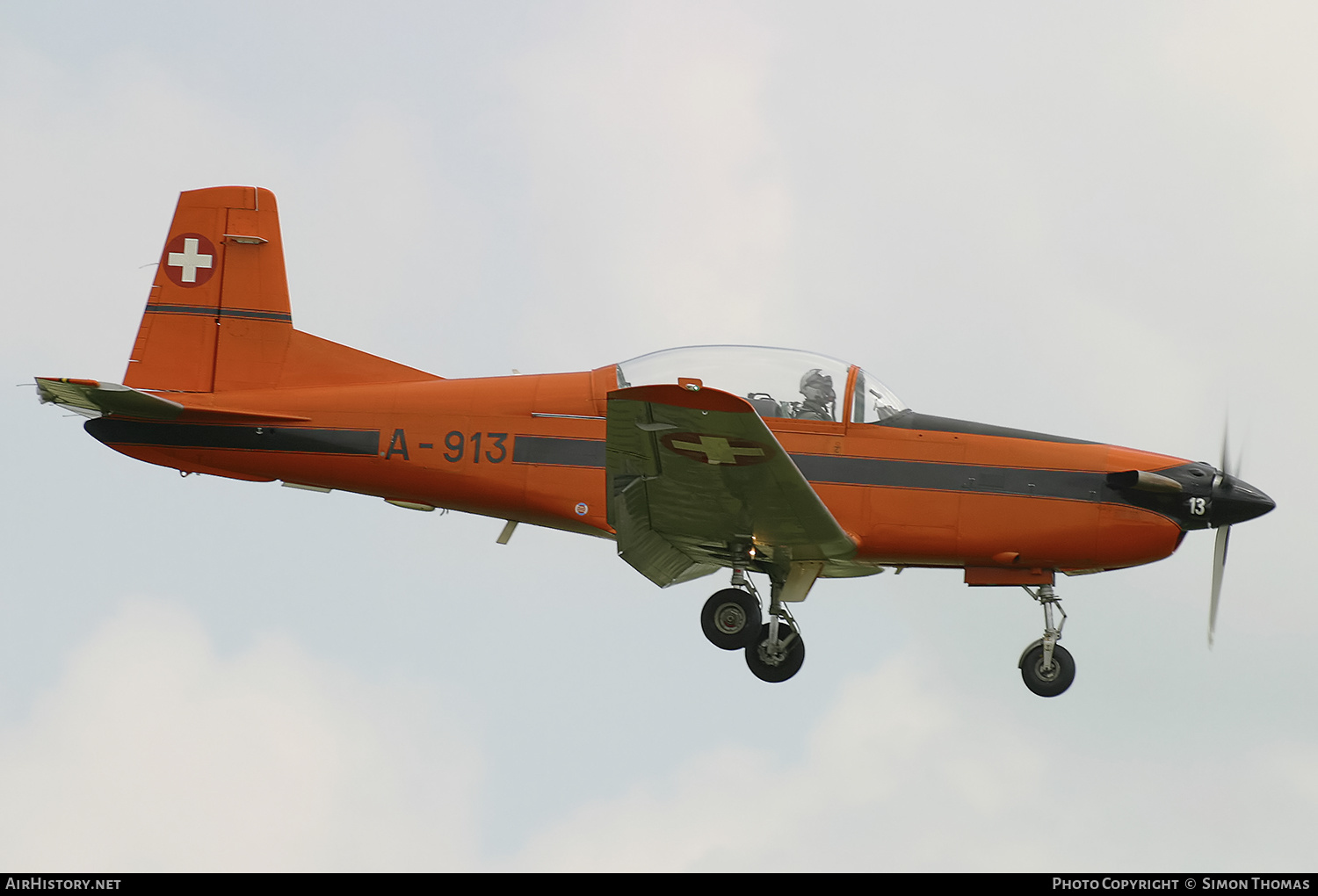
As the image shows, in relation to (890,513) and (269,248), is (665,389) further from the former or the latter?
(269,248)

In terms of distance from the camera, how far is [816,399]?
11.8 metres

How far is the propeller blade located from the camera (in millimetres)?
11828

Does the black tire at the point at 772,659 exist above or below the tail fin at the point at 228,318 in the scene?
below

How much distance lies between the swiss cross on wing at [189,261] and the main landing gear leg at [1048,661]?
806 centimetres

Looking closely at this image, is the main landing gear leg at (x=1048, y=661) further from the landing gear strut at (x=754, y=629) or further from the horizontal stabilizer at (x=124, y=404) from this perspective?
the horizontal stabilizer at (x=124, y=404)

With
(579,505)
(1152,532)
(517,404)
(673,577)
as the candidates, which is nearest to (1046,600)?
(1152,532)

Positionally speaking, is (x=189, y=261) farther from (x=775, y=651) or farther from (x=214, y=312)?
(x=775, y=651)

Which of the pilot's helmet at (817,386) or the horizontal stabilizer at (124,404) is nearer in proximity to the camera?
the pilot's helmet at (817,386)

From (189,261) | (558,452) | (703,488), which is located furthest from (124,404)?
(703,488)

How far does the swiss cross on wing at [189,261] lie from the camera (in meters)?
13.4

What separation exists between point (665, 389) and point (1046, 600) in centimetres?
426

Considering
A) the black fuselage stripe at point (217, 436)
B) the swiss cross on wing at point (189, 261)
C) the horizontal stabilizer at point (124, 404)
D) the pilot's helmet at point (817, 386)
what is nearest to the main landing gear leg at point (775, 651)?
the pilot's helmet at point (817, 386)

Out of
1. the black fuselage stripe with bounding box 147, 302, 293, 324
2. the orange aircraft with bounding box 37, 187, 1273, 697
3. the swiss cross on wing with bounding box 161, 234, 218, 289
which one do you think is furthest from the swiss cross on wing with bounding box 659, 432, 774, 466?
the swiss cross on wing with bounding box 161, 234, 218, 289

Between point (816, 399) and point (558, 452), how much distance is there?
2260mm
